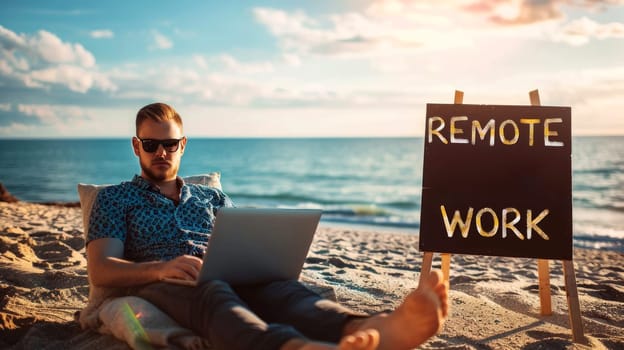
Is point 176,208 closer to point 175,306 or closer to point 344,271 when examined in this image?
point 175,306

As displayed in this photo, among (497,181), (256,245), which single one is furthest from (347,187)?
(256,245)

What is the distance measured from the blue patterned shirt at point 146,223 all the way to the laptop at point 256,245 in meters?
0.32

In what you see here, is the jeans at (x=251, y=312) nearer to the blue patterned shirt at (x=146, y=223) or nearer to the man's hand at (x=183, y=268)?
the man's hand at (x=183, y=268)

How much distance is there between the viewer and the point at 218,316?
2.20 m

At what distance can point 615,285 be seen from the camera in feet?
15.8

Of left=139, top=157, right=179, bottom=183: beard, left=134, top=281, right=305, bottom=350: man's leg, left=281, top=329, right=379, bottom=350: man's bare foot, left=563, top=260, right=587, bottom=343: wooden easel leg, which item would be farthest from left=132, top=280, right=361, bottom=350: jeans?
left=563, top=260, right=587, bottom=343: wooden easel leg

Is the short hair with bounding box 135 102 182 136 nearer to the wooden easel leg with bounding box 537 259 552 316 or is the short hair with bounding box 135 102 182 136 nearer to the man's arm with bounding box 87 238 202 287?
the man's arm with bounding box 87 238 202 287

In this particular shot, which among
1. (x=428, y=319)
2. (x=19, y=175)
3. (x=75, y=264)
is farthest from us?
(x=19, y=175)

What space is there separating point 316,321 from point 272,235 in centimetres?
41

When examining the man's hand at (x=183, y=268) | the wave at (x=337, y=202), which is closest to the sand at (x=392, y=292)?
the man's hand at (x=183, y=268)

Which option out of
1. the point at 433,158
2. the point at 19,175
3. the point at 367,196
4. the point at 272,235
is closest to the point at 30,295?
the point at 272,235

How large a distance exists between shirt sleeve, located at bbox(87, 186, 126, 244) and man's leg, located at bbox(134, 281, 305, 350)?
299 mm

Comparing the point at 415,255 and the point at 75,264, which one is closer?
the point at 75,264

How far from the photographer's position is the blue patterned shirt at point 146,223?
2.81 m
